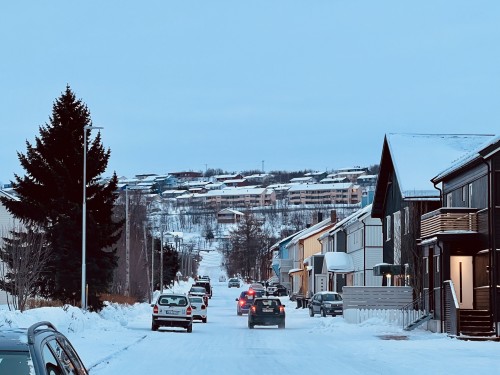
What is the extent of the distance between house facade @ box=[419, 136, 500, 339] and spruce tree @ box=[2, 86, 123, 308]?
46.7 feet

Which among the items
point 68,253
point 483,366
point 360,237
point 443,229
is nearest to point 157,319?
point 68,253

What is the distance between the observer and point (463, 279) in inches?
1785

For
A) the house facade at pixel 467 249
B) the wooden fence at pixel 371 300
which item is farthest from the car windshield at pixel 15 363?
the wooden fence at pixel 371 300

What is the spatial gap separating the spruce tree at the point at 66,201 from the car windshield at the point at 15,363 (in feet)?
129

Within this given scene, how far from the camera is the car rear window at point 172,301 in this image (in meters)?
43.2

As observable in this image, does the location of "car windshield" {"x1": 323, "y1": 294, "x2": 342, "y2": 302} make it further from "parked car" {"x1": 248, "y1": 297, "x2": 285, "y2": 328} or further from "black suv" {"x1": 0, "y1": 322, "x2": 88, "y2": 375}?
"black suv" {"x1": 0, "y1": 322, "x2": 88, "y2": 375}

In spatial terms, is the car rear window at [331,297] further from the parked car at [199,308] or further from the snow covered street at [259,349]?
the snow covered street at [259,349]


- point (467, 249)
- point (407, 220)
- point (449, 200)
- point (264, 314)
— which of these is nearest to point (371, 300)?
point (407, 220)

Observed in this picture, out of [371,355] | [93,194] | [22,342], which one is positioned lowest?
[371,355]

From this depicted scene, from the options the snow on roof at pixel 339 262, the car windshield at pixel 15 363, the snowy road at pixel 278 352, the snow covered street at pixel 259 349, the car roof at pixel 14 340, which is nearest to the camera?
the car windshield at pixel 15 363

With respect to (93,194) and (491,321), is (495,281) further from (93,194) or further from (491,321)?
(93,194)

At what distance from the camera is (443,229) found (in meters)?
42.2

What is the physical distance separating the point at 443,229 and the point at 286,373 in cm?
2090

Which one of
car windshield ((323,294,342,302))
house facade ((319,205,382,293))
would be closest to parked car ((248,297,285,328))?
car windshield ((323,294,342,302))
